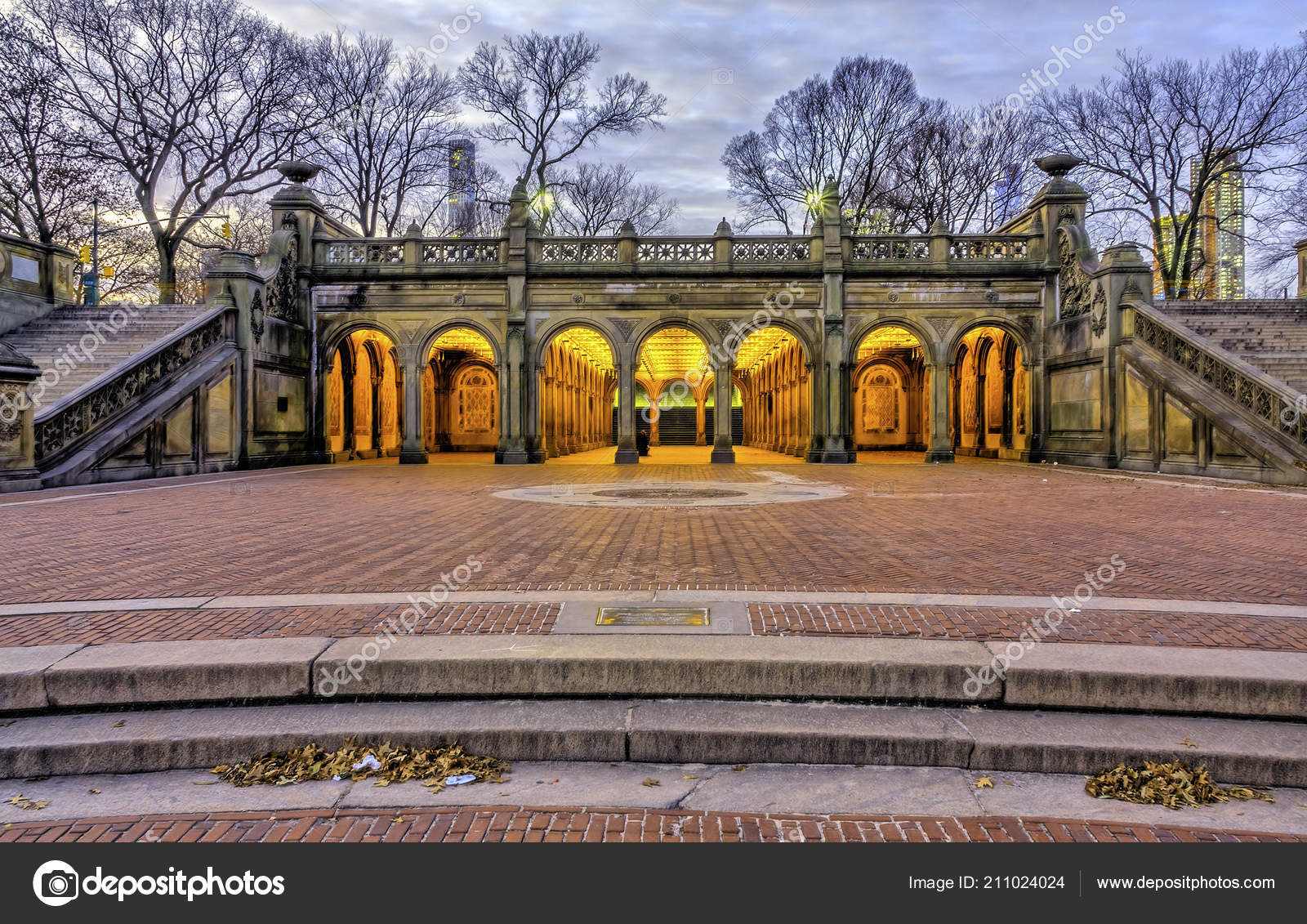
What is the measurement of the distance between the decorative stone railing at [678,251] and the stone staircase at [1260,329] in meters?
5.58

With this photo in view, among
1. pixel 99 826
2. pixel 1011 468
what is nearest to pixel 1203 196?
pixel 1011 468

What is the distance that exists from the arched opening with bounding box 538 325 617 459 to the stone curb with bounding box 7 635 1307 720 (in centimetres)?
2206

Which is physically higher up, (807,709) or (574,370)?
(574,370)

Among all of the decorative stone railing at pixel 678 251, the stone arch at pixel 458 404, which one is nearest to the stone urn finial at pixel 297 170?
the decorative stone railing at pixel 678 251

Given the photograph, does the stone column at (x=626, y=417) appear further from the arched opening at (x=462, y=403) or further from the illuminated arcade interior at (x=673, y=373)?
the arched opening at (x=462, y=403)

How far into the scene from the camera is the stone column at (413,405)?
83.5 feet

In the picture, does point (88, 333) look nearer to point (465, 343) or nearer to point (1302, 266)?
point (465, 343)

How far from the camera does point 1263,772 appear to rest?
11.0 ft

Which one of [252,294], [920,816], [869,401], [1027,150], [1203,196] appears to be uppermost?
[1027,150]

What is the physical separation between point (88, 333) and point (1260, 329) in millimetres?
33366

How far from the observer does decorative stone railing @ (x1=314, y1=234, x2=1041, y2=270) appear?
25.0 metres

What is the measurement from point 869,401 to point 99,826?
39.6m

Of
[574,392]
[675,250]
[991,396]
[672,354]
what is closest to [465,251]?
[675,250]
